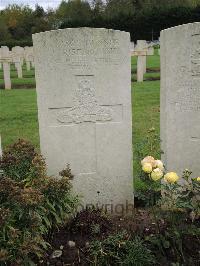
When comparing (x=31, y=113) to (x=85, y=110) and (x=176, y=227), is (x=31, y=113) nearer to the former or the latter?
(x=85, y=110)

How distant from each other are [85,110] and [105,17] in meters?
36.8

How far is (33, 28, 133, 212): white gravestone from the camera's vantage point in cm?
405

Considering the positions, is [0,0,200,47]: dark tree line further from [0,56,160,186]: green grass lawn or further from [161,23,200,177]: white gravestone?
[161,23,200,177]: white gravestone

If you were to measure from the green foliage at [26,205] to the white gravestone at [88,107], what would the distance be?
45cm

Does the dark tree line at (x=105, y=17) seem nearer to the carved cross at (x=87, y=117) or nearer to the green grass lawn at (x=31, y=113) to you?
the green grass lawn at (x=31, y=113)

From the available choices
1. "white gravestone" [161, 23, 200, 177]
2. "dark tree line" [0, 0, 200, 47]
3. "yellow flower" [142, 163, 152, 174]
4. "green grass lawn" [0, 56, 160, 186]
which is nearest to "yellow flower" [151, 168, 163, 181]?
"yellow flower" [142, 163, 152, 174]

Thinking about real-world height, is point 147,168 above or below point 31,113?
above

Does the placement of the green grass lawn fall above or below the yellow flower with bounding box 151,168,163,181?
below

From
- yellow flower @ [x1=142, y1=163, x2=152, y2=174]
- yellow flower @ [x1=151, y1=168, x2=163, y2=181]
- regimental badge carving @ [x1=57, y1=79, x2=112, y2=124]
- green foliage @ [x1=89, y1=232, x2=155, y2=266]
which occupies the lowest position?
green foliage @ [x1=89, y1=232, x2=155, y2=266]

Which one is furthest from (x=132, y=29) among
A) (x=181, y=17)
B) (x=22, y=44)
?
(x=22, y=44)

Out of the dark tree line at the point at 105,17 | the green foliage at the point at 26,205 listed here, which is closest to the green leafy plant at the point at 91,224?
the green foliage at the point at 26,205

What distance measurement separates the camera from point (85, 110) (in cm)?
422

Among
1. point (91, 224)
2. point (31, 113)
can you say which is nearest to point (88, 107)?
point (91, 224)

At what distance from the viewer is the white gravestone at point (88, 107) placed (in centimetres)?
405
